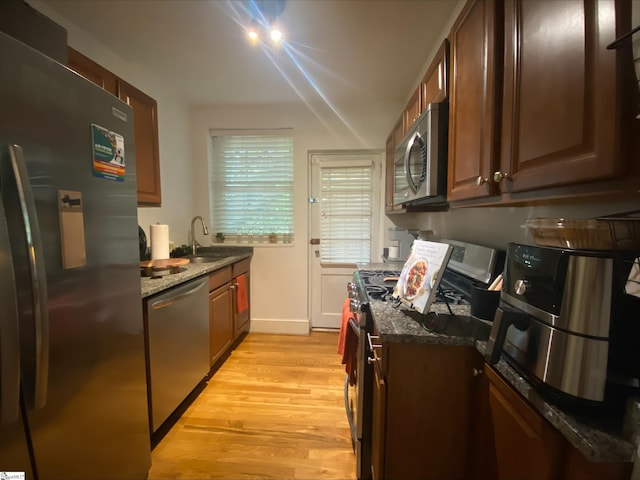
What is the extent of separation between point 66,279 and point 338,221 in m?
2.51

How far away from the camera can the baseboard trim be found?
3.16 m

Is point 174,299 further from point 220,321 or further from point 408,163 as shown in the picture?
point 408,163

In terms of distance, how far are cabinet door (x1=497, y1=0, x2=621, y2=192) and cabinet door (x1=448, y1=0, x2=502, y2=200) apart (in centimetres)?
5

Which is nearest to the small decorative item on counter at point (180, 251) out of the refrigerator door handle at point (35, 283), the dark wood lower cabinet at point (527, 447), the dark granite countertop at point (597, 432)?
the refrigerator door handle at point (35, 283)

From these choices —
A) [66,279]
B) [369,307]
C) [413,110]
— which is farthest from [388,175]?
[66,279]

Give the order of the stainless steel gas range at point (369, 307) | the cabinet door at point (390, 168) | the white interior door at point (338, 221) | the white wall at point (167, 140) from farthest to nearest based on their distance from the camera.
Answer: the white interior door at point (338, 221) < the cabinet door at point (390, 168) < the white wall at point (167, 140) < the stainless steel gas range at point (369, 307)

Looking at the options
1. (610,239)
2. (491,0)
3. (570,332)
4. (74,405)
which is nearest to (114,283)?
(74,405)

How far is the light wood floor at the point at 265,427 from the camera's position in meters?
1.45

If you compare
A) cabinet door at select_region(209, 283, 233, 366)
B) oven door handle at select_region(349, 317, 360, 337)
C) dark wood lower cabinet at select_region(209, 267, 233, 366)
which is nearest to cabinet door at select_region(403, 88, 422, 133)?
oven door handle at select_region(349, 317, 360, 337)

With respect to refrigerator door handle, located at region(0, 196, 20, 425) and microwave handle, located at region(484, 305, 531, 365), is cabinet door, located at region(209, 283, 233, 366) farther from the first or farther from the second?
microwave handle, located at region(484, 305, 531, 365)

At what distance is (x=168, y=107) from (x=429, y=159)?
2624 millimetres

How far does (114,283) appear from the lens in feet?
3.66

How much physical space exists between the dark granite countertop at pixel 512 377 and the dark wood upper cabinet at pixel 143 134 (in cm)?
182

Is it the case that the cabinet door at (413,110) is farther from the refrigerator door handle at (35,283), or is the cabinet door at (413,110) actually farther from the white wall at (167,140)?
the white wall at (167,140)
